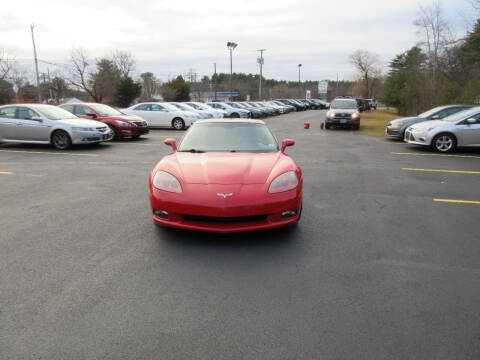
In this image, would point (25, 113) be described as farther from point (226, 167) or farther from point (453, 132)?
point (453, 132)

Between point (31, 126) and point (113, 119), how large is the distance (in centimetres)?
307

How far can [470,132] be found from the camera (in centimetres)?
1073

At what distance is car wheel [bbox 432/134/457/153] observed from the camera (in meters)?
10.9

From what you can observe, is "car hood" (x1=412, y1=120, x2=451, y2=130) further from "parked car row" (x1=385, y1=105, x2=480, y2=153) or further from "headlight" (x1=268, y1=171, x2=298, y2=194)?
"headlight" (x1=268, y1=171, x2=298, y2=194)

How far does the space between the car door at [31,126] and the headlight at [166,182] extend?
9077mm

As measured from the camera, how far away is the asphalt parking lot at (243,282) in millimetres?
2338

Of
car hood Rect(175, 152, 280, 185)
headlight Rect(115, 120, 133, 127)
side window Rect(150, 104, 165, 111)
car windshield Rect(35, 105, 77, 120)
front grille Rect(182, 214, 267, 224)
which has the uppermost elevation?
side window Rect(150, 104, 165, 111)

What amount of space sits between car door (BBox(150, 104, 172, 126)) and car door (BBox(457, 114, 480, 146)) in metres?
13.6

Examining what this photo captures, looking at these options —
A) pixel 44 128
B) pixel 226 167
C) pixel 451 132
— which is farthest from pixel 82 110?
pixel 451 132

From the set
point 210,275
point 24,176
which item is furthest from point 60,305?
point 24,176

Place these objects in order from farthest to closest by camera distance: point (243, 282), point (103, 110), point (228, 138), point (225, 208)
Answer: point (103, 110) → point (228, 138) → point (225, 208) → point (243, 282)

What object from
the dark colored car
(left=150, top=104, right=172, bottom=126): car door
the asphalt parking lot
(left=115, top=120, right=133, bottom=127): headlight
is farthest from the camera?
(left=150, top=104, right=172, bottom=126): car door

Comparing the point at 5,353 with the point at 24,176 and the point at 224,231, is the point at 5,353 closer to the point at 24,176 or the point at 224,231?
the point at 224,231

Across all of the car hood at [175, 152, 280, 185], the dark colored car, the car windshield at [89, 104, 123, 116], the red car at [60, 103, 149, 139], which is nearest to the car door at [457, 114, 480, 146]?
the dark colored car
